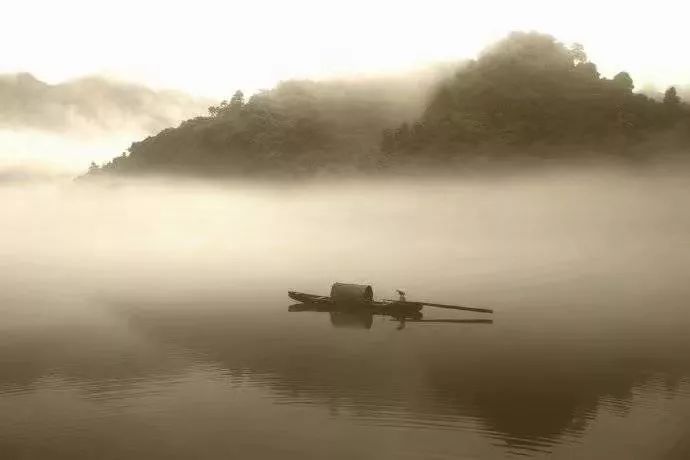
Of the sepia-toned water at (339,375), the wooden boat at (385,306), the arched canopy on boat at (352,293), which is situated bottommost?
the sepia-toned water at (339,375)

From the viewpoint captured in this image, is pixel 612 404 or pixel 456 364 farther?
pixel 456 364

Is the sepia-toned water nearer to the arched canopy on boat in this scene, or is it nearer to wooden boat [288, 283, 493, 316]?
wooden boat [288, 283, 493, 316]

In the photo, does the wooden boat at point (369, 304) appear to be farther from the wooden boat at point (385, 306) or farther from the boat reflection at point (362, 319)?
the boat reflection at point (362, 319)

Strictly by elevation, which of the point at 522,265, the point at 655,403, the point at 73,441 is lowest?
the point at 73,441

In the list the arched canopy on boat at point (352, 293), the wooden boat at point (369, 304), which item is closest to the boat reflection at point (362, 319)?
the wooden boat at point (369, 304)

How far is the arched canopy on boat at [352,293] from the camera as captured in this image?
237ft

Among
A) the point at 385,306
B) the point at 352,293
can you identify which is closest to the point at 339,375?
the point at 385,306

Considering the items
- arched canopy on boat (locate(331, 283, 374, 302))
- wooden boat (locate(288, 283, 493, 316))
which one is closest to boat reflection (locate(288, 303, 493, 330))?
wooden boat (locate(288, 283, 493, 316))

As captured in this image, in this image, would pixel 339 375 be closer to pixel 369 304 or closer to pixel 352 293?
pixel 369 304

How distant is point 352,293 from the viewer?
7262 cm

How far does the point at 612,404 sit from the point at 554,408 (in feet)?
11.6

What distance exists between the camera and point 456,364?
166 feet

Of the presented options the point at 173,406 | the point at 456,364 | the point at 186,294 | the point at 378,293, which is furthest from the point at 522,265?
the point at 173,406

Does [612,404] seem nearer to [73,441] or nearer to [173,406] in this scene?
[173,406]
